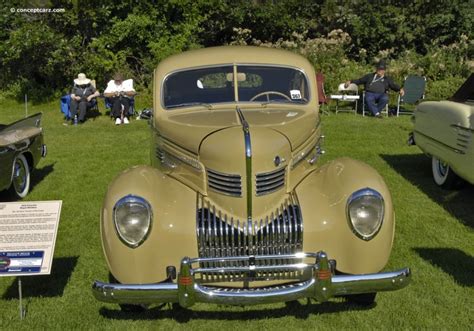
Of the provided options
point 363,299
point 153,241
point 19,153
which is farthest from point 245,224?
point 19,153

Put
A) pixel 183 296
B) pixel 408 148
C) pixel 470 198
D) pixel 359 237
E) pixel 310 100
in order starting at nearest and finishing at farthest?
pixel 183 296 < pixel 359 237 < pixel 310 100 < pixel 470 198 < pixel 408 148

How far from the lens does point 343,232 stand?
362 cm

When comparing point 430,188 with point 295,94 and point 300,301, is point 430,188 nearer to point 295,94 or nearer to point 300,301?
point 295,94

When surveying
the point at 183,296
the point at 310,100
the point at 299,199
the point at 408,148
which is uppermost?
the point at 310,100

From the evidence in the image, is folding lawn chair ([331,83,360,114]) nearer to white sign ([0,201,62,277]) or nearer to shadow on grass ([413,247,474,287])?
shadow on grass ([413,247,474,287])

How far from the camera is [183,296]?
3270 millimetres

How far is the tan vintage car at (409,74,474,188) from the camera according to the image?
5785mm

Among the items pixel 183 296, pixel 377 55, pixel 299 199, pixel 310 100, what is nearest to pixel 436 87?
pixel 377 55

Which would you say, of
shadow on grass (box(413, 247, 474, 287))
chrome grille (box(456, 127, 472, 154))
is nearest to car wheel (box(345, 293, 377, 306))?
shadow on grass (box(413, 247, 474, 287))

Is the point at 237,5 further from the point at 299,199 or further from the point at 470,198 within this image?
the point at 299,199

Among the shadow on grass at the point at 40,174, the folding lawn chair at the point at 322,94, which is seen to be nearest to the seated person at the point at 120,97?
the shadow on grass at the point at 40,174

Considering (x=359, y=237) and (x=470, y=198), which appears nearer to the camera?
(x=359, y=237)

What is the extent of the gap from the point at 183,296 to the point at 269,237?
75 centimetres

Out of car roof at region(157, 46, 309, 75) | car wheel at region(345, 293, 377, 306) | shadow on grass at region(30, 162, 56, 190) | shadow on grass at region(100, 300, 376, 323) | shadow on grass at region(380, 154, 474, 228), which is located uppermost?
car roof at region(157, 46, 309, 75)
